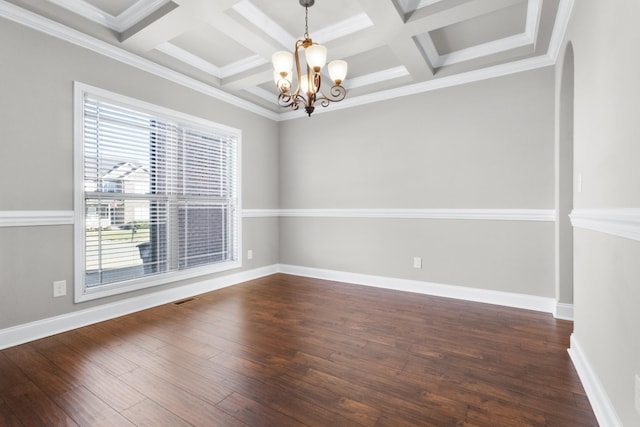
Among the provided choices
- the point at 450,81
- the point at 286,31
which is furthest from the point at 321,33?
the point at 450,81

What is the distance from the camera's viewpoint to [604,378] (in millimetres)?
1503

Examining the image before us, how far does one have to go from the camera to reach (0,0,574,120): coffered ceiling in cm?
238

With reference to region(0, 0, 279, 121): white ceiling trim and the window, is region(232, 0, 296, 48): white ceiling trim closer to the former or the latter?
region(0, 0, 279, 121): white ceiling trim

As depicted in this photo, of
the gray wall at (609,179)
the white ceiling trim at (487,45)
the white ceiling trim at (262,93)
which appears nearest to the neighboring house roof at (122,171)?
the white ceiling trim at (262,93)

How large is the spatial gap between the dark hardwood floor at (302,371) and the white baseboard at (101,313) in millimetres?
93

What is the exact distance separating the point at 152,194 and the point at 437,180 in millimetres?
3164

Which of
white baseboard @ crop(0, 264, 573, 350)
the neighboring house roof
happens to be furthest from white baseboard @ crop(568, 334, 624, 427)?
the neighboring house roof

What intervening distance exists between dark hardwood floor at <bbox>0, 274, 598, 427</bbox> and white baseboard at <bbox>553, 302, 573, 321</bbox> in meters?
0.20

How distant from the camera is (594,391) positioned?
1600 millimetres

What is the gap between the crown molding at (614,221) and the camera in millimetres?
1137

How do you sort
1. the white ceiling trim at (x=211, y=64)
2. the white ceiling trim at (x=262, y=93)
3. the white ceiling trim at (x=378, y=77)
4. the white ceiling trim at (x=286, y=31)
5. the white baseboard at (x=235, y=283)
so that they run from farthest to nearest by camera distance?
1. the white ceiling trim at (x=262, y=93)
2. the white ceiling trim at (x=378, y=77)
3. the white ceiling trim at (x=211, y=64)
4. the white ceiling trim at (x=286, y=31)
5. the white baseboard at (x=235, y=283)

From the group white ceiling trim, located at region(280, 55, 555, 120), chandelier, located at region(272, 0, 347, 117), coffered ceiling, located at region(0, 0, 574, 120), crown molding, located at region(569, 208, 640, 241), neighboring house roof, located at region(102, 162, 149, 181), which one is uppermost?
coffered ceiling, located at region(0, 0, 574, 120)

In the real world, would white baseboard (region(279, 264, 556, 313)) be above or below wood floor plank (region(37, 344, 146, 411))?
above

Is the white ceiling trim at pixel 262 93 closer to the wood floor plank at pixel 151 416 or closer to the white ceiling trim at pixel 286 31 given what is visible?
the white ceiling trim at pixel 286 31
